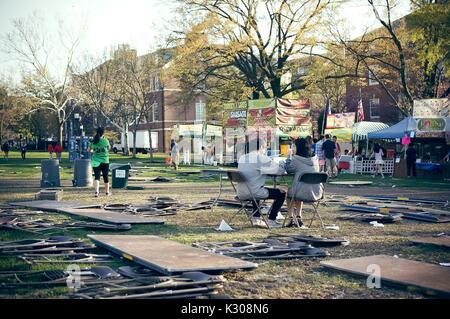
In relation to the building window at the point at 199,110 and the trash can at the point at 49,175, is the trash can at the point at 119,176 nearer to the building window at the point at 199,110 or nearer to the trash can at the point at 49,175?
the trash can at the point at 49,175

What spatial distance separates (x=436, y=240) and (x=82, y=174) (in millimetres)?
13348

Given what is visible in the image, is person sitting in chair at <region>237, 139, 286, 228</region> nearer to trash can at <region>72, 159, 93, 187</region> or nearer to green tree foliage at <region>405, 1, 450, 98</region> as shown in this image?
trash can at <region>72, 159, 93, 187</region>

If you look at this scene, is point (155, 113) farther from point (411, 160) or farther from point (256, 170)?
point (256, 170)

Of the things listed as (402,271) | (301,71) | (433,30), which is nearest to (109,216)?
(402,271)

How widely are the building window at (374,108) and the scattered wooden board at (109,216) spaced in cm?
4429

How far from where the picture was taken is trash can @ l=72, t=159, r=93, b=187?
18734mm

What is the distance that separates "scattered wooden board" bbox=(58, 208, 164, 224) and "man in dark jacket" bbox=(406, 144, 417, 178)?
1957cm

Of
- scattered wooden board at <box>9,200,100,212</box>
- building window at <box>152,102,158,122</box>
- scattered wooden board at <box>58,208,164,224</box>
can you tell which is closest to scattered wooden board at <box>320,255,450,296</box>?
scattered wooden board at <box>58,208,164,224</box>

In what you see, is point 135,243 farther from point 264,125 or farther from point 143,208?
point 264,125

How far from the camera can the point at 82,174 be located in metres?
18.9

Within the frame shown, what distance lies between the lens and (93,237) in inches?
307

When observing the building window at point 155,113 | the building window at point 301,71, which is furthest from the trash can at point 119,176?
the building window at point 155,113
